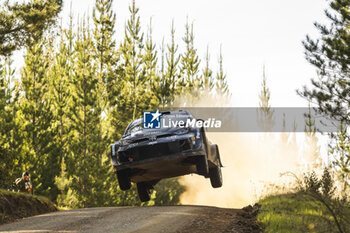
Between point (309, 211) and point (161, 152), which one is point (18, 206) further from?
point (309, 211)

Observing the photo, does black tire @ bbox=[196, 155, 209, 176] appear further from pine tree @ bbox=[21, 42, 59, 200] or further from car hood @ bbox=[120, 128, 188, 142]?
pine tree @ bbox=[21, 42, 59, 200]

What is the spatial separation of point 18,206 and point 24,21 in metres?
6.84

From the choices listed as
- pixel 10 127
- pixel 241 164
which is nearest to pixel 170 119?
pixel 10 127

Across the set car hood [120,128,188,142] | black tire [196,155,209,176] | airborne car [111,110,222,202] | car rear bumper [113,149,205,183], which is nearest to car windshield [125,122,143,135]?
airborne car [111,110,222,202]

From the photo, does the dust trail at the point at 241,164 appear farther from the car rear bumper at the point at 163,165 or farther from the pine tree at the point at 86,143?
the car rear bumper at the point at 163,165

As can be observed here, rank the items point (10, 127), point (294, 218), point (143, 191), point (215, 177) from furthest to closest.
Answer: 1. point (10, 127)
2. point (143, 191)
3. point (215, 177)
4. point (294, 218)

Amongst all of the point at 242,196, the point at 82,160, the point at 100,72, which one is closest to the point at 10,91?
the point at 82,160

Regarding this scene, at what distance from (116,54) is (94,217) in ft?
101

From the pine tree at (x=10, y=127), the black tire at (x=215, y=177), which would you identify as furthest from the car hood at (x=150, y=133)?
the pine tree at (x=10, y=127)

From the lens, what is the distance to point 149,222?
30.6 ft

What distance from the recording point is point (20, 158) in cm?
2609

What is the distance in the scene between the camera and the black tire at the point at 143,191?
13.0m

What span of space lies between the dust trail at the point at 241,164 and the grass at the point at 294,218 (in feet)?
91.1

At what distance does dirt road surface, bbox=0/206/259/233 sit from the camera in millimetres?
8613
